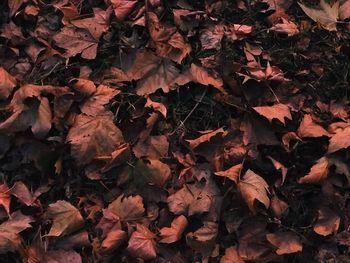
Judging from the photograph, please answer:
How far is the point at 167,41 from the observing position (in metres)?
2.13

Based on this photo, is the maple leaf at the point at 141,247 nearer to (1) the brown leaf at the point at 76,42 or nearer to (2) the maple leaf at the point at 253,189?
(2) the maple leaf at the point at 253,189

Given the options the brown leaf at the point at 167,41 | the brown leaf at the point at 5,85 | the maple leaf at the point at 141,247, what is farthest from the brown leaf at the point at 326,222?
the brown leaf at the point at 5,85

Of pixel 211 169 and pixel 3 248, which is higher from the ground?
pixel 211 169

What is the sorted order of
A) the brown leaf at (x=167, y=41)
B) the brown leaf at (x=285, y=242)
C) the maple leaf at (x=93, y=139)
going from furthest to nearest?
the brown leaf at (x=167, y=41), the maple leaf at (x=93, y=139), the brown leaf at (x=285, y=242)

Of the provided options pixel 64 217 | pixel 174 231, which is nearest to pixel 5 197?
pixel 64 217

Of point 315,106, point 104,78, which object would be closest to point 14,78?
point 104,78

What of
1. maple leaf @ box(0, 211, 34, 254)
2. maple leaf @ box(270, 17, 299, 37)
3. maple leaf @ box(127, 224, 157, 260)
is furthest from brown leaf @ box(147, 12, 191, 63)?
maple leaf @ box(0, 211, 34, 254)

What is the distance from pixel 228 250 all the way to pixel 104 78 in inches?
33.3

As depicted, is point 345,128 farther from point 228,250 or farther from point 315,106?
point 228,250

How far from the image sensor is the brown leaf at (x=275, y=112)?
1.93 m

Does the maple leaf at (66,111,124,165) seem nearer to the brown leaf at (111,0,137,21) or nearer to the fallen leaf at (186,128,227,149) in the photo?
the fallen leaf at (186,128,227,149)

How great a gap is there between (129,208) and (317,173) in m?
0.71

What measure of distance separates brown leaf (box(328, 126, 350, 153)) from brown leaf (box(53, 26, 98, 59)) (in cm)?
100

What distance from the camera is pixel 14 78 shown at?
6.86 feet
